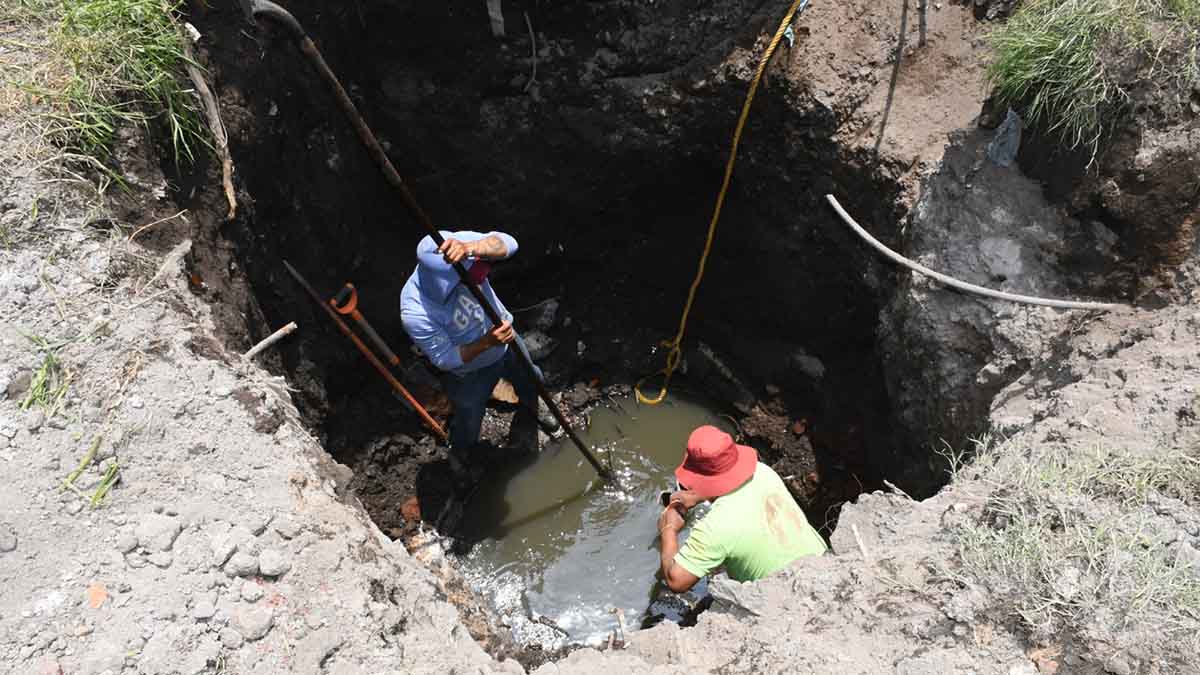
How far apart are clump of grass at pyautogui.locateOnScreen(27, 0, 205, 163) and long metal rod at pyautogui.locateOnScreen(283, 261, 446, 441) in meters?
0.84

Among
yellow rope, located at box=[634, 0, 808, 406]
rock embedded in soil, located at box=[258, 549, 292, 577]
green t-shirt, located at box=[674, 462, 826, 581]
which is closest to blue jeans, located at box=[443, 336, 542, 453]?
yellow rope, located at box=[634, 0, 808, 406]

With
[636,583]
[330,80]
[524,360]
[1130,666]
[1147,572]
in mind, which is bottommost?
[636,583]

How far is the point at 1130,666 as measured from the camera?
1.77 metres

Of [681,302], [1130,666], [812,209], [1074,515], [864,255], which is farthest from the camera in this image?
[681,302]

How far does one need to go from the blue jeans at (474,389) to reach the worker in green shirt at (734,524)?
59.4 inches

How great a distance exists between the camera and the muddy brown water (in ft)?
13.0

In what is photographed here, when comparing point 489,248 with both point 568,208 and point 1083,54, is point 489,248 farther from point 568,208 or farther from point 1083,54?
point 1083,54

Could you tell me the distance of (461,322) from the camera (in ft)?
11.5

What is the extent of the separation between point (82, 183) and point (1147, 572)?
3.68 m

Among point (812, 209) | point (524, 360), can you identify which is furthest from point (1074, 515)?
point (524, 360)

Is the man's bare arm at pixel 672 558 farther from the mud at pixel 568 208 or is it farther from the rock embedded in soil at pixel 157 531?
the rock embedded in soil at pixel 157 531

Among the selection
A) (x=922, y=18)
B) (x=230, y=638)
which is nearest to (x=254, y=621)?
(x=230, y=638)

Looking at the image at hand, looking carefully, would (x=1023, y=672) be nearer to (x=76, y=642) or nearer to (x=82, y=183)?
(x=76, y=642)

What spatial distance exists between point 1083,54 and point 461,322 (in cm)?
283
